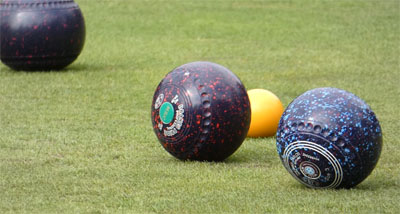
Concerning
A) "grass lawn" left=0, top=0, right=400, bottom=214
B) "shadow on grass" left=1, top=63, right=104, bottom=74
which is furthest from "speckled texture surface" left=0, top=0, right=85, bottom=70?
"grass lawn" left=0, top=0, right=400, bottom=214

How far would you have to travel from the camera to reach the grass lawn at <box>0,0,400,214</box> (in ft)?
21.5

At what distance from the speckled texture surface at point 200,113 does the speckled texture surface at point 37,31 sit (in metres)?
5.80

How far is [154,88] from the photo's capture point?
40.7 feet

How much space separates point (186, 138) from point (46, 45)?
6.28 m

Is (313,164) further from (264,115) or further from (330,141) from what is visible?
(264,115)

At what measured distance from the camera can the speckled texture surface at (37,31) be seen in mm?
13023

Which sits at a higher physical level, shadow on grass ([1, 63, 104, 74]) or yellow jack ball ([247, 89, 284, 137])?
yellow jack ball ([247, 89, 284, 137])

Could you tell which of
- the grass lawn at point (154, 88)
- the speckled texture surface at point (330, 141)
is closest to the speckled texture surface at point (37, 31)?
the grass lawn at point (154, 88)

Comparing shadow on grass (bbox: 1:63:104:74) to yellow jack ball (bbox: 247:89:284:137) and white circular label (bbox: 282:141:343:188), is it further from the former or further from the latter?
white circular label (bbox: 282:141:343:188)

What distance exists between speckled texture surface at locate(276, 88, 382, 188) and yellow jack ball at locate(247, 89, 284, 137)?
245cm

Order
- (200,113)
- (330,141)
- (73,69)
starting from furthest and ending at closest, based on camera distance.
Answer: (73,69) → (200,113) → (330,141)

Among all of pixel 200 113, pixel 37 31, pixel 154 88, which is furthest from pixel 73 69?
pixel 200 113

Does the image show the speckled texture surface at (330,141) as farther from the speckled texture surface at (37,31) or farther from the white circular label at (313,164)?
the speckled texture surface at (37,31)

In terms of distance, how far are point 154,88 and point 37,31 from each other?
228cm
